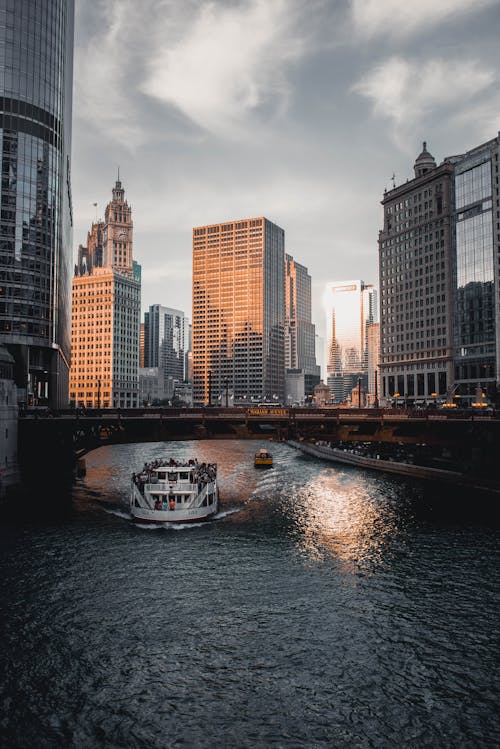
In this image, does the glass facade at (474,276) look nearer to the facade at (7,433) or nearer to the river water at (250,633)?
the river water at (250,633)

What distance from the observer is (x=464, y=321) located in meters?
181

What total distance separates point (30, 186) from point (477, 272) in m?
131

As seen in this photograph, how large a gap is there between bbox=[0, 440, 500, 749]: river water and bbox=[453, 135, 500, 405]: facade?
398 ft

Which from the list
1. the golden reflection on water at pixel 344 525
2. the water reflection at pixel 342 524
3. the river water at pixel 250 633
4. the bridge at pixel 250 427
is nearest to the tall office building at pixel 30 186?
the bridge at pixel 250 427

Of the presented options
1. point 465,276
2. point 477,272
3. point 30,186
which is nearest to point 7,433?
point 30,186

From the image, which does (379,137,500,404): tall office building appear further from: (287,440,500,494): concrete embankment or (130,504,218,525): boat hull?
(130,504,218,525): boat hull

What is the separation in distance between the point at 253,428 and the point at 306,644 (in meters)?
42.4


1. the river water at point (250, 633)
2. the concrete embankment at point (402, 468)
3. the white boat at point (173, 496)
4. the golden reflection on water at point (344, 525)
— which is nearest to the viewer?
the river water at point (250, 633)

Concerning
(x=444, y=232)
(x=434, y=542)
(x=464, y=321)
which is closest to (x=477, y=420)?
(x=434, y=542)

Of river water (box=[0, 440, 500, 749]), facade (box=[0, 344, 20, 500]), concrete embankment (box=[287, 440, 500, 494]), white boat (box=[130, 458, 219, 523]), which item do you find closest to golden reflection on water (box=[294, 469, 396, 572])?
river water (box=[0, 440, 500, 749])

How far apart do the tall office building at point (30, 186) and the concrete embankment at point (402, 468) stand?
7042 centimetres

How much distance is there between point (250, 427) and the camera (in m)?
73.6

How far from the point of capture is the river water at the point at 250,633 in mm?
24984

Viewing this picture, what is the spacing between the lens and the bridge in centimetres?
7131
